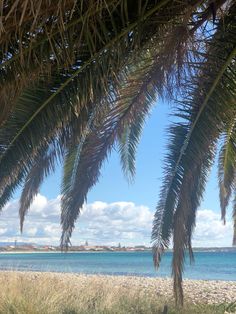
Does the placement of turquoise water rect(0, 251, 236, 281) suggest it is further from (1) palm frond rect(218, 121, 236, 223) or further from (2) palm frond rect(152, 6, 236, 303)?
(2) palm frond rect(152, 6, 236, 303)

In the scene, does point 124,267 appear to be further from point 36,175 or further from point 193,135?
point 193,135

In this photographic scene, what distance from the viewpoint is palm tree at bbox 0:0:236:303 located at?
456 centimetres

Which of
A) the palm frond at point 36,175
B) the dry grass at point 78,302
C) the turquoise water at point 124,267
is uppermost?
the palm frond at point 36,175

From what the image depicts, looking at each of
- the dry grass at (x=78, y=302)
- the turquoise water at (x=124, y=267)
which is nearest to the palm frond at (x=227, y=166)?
the dry grass at (x=78, y=302)

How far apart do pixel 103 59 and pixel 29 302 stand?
5979 mm

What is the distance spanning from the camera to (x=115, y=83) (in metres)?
6.06

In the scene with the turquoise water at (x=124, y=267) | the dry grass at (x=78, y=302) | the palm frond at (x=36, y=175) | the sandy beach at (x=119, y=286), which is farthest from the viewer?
the turquoise water at (x=124, y=267)

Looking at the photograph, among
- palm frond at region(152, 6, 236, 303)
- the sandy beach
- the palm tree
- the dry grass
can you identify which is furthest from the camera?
the sandy beach

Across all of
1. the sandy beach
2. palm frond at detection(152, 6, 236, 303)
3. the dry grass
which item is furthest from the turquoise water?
palm frond at detection(152, 6, 236, 303)

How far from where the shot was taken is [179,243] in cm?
662

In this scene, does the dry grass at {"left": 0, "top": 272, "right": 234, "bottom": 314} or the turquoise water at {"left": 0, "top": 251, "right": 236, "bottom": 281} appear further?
the turquoise water at {"left": 0, "top": 251, "right": 236, "bottom": 281}

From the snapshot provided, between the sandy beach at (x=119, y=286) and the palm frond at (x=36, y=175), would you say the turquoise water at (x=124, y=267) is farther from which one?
the palm frond at (x=36, y=175)

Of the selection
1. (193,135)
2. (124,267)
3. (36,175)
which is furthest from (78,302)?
(124,267)

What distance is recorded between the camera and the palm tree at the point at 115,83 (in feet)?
15.0
